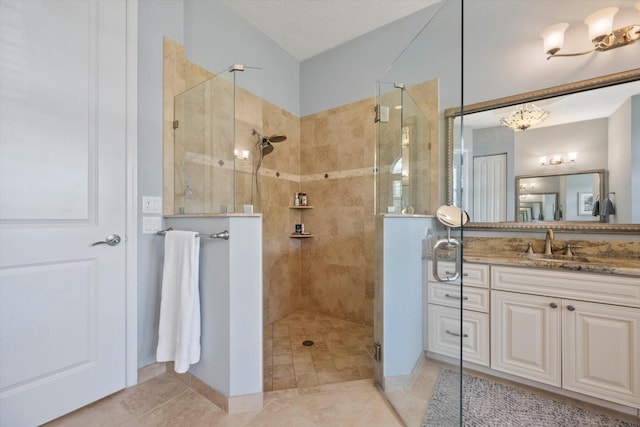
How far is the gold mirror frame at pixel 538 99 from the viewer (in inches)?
62.4

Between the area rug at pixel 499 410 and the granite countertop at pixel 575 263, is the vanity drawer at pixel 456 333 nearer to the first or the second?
the area rug at pixel 499 410

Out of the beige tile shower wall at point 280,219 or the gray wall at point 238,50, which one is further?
the beige tile shower wall at point 280,219

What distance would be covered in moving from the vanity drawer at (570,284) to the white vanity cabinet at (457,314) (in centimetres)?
11

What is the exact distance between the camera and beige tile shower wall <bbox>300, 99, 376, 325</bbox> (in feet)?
8.45

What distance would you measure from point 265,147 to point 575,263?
250cm

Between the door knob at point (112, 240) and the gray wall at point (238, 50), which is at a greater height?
the gray wall at point (238, 50)

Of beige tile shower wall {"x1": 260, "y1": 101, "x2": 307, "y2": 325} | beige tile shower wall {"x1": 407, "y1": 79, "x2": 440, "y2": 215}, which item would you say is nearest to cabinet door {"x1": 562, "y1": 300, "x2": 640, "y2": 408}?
beige tile shower wall {"x1": 407, "y1": 79, "x2": 440, "y2": 215}

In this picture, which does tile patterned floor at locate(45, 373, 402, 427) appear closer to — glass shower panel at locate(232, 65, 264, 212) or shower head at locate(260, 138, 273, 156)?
glass shower panel at locate(232, 65, 264, 212)

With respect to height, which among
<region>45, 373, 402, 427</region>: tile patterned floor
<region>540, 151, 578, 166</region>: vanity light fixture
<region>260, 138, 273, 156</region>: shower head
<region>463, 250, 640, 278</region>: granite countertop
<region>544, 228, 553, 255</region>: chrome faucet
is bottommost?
<region>45, 373, 402, 427</region>: tile patterned floor

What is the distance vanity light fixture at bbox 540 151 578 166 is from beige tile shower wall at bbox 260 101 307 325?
2.36 metres

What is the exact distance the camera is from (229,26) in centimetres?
230

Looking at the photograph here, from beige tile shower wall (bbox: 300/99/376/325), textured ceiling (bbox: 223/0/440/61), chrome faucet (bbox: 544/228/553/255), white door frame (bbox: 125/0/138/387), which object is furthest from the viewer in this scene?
beige tile shower wall (bbox: 300/99/376/325)

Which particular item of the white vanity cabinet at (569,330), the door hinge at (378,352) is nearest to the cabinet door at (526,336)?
the white vanity cabinet at (569,330)

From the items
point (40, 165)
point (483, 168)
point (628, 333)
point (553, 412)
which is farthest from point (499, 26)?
point (40, 165)
